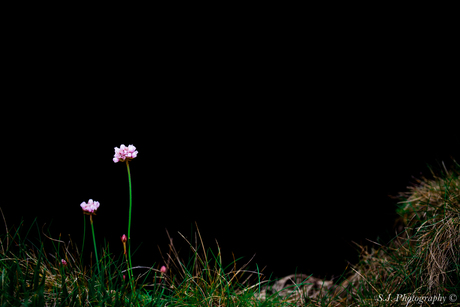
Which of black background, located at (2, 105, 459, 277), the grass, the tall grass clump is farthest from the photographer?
black background, located at (2, 105, 459, 277)

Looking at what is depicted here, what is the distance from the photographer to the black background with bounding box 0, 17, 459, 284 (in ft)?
8.60

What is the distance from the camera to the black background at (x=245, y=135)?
2621 mm

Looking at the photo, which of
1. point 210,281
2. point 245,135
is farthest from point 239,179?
point 210,281

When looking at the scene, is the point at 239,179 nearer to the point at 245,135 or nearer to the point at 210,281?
the point at 245,135

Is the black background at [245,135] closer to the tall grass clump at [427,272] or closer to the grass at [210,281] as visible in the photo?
the grass at [210,281]

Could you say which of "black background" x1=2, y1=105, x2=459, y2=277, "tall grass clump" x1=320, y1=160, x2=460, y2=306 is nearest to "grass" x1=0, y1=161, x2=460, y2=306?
"tall grass clump" x1=320, y1=160, x2=460, y2=306

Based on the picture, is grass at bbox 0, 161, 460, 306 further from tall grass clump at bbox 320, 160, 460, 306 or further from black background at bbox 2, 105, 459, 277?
black background at bbox 2, 105, 459, 277

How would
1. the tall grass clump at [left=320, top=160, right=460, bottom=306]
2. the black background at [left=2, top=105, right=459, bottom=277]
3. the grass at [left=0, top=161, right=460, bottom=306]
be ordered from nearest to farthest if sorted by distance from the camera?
the grass at [left=0, top=161, right=460, bottom=306], the tall grass clump at [left=320, top=160, right=460, bottom=306], the black background at [left=2, top=105, right=459, bottom=277]

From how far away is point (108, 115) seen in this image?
268 cm

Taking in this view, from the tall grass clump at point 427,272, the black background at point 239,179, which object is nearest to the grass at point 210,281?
the tall grass clump at point 427,272

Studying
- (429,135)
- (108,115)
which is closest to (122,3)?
(108,115)

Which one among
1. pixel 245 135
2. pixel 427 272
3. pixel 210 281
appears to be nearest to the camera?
pixel 210 281

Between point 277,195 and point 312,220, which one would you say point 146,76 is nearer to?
point 277,195

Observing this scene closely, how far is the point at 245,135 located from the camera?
9.90ft
